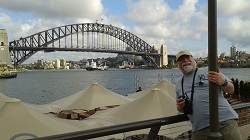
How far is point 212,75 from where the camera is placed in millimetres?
2314

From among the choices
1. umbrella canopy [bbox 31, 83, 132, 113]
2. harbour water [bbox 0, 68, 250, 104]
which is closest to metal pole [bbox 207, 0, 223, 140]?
umbrella canopy [bbox 31, 83, 132, 113]

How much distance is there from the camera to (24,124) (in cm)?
573

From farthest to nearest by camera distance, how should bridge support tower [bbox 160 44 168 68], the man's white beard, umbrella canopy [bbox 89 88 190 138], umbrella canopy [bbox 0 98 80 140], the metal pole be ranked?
bridge support tower [bbox 160 44 168 68] → umbrella canopy [bbox 89 88 190 138] → umbrella canopy [bbox 0 98 80 140] → the man's white beard → the metal pole

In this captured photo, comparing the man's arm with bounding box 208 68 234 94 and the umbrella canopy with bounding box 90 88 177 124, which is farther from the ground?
the man's arm with bounding box 208 68 234 94

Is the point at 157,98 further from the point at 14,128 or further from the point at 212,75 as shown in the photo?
the point at 212,75

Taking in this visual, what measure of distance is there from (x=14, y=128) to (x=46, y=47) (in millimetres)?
76295

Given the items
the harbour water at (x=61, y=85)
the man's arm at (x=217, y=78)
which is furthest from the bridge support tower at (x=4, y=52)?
the man's arm at (x=217, y=78)

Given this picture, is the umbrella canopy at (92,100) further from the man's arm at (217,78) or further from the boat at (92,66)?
the boat at (92,66)

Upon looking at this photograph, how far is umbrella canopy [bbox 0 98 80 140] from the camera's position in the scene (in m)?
5.54

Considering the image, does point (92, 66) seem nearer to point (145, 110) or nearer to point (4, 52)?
point (4, 52)

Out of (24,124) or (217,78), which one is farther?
(24,124)

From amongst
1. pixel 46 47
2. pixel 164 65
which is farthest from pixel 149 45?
pixel 46 47

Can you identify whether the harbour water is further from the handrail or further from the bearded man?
the handrail

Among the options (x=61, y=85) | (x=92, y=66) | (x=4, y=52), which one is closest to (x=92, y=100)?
(x=61, y=85)
